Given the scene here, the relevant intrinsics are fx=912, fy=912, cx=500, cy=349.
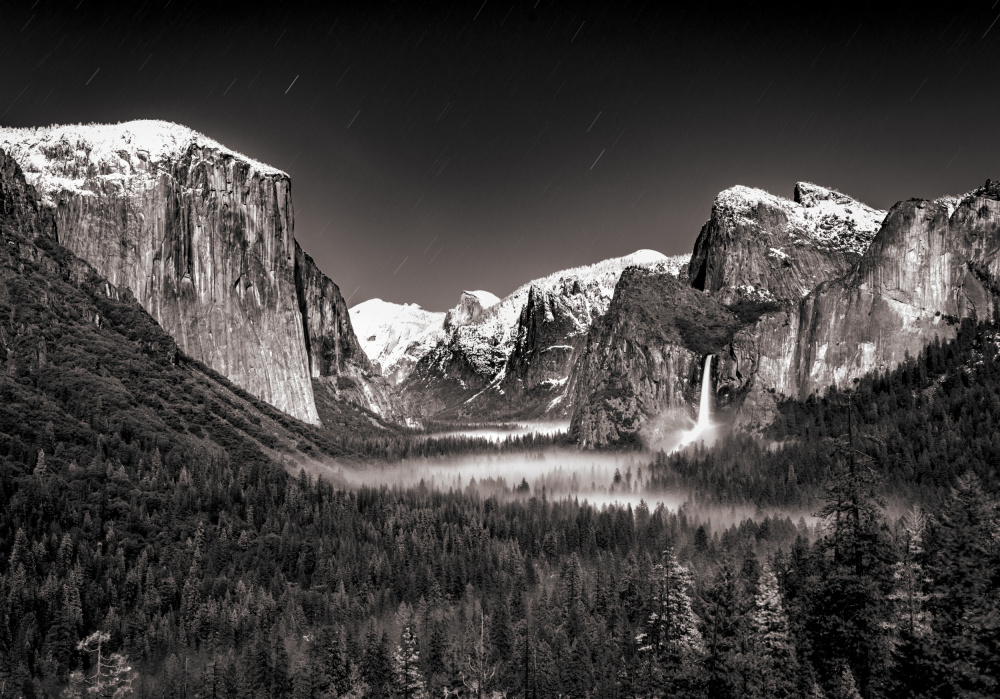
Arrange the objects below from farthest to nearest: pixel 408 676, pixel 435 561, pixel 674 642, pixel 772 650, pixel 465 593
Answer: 1. pixel 435 561
2. pixel 465 593
3. pixel 408 676
4. pixel 772 650
5. pixel 674 642

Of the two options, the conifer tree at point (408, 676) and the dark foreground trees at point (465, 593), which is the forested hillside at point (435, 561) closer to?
the dark foreground trees at point (465, 593)

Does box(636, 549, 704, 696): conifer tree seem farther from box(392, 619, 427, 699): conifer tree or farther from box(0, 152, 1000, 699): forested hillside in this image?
box(392, 619, 427, 699): conifer tree

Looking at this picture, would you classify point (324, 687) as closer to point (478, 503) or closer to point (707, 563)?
point (707, 563)

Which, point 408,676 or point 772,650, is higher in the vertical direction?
point 772,650

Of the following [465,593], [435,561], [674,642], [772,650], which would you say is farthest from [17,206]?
[772,650]

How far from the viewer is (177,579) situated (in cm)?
14038

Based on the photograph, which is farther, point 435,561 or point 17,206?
point 17,206

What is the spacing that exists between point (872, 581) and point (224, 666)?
87695 mm

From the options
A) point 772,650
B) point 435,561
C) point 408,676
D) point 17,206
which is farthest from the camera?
point 17,206

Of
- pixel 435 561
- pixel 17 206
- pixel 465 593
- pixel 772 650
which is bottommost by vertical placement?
pixel 465 593

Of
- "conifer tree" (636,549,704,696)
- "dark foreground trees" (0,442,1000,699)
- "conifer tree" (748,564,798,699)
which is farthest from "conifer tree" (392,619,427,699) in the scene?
"conifer tree" (748,564,798,699)

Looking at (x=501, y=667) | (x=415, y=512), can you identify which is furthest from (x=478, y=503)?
(x=501, y=667)

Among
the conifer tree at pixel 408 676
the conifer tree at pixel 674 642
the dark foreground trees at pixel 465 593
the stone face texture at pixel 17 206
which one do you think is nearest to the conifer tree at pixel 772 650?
the dark foreground trees at pixel 465 593

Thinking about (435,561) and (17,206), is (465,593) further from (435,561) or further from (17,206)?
(17,206)
